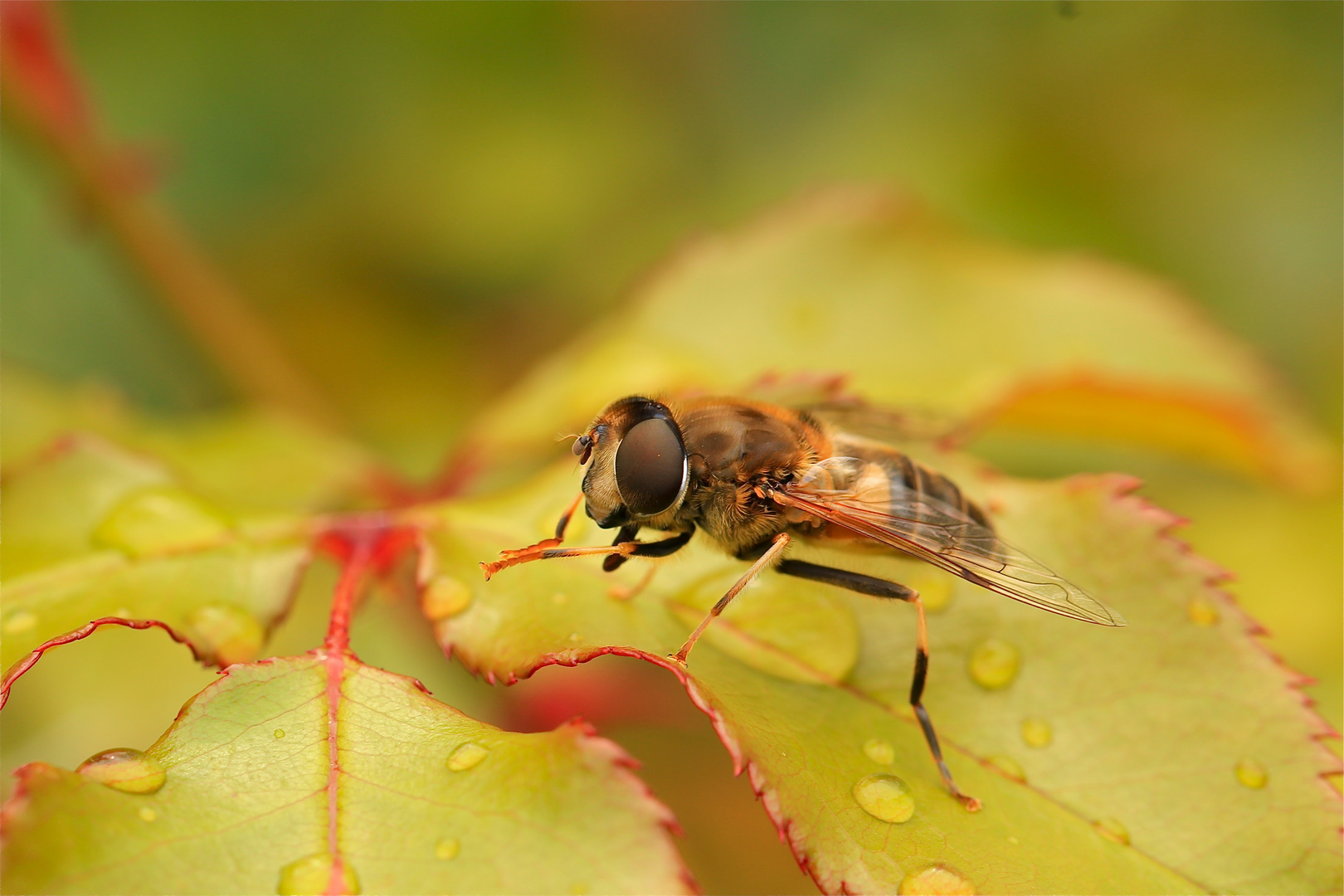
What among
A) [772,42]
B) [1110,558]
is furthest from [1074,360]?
[772,42]

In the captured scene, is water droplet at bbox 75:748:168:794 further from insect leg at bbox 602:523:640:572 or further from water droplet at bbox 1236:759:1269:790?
water droplet at bbox 1236:759:1269:790

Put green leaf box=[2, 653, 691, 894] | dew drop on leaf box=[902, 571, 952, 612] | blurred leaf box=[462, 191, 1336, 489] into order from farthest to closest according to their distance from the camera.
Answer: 1. blurred leaf box=[462, 191, 1336, 489]
2. dew drop on leaf box=[902, 571, 952, 612]
3. green leaf box=[2, 653, 691, 894]

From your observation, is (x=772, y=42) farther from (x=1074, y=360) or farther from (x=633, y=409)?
(x=633, y=409)

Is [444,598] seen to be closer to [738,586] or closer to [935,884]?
[738,586]

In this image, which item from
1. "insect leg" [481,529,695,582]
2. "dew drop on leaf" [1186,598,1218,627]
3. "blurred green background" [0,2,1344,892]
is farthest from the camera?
"blurred green background" [0,2,1344,892]

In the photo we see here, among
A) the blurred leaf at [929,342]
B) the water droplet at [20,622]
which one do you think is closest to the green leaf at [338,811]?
the water droplet at [20,622]

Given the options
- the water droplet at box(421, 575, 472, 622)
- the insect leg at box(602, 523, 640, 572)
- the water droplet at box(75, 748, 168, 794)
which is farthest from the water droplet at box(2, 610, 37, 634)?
the insect leg at box(602, 523, 640, 572)
